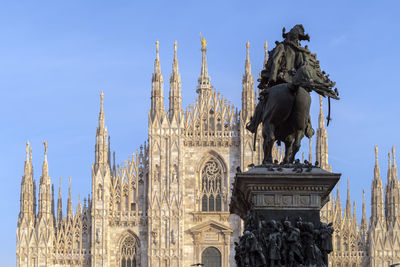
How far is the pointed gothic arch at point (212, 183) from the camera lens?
47.1 meters

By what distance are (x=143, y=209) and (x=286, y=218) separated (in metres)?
37.5

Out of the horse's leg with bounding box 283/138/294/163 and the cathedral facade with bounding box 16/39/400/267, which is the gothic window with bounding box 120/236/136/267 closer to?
the cathedral facade with bounding box 16/39/400/267

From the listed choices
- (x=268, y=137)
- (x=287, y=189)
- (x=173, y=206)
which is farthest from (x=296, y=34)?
(x=173, y=206)

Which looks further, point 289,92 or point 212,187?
point 212,187

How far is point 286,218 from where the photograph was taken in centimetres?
997

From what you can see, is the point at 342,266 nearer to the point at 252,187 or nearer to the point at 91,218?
the point at 91,218

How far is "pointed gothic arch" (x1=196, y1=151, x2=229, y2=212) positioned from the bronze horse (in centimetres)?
3641

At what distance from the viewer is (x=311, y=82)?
992cm

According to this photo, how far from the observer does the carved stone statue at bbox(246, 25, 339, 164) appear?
10117mm

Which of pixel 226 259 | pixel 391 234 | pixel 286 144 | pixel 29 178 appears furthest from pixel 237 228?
pixel 286 144

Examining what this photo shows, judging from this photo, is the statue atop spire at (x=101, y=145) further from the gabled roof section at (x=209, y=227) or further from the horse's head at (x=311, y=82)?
the horse's head at (x=311, y=82)

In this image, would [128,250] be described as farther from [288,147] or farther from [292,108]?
[292,108]

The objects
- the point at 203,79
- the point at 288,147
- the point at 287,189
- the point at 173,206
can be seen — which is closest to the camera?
the point at 287,189

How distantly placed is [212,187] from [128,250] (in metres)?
5.86
